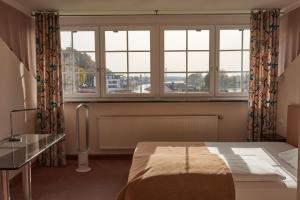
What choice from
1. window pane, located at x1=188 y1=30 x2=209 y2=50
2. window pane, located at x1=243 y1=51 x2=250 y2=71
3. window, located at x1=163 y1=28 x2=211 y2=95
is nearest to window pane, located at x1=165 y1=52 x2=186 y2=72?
window, located at x1=163 y1=28 x2=211 y2=95

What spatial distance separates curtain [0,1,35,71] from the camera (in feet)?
11.7

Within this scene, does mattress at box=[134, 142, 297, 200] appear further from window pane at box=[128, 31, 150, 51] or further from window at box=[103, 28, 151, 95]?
window pane at box=[128, 31, 150, 51]

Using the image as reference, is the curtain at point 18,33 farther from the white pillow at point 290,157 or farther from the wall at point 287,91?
the wall at point 287,91

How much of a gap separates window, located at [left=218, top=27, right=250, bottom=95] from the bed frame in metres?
0.89

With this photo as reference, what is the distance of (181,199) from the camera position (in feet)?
8.02

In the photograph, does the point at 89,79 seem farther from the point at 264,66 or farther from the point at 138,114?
the point at 264,66

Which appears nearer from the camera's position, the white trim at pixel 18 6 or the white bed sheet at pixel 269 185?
the white bed sheet at pixel 269 185

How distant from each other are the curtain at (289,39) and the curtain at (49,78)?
11.0 ft

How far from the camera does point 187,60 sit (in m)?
4.82

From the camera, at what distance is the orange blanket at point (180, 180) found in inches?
96.7

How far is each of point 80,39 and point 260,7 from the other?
2.81 metres

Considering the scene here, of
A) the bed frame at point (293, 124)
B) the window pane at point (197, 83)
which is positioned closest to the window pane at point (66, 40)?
the window pane at point (197, 83)

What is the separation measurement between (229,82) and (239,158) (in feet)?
6.33

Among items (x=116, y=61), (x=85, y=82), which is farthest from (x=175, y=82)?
(x=85, y=82)
